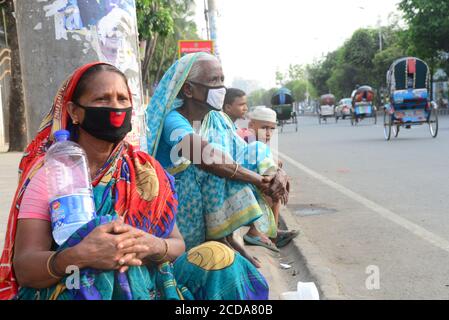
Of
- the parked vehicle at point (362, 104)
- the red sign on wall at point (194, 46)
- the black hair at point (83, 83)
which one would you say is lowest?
the parked vehicle at point (362, 104)

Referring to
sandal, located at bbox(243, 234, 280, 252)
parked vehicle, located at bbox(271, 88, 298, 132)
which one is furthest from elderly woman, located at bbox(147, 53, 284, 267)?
parked vehicle, located at bbox(271, 88, 298, 132)

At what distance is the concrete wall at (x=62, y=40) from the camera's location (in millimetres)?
3096

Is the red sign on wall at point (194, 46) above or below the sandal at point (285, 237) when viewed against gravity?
above

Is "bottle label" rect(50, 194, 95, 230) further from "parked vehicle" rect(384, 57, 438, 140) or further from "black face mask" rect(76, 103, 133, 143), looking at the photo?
"parked vehicle" rect(384, 57, 438, 140)

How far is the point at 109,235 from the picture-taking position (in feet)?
6.33

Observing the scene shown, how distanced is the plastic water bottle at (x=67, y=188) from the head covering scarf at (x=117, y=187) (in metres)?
0.08

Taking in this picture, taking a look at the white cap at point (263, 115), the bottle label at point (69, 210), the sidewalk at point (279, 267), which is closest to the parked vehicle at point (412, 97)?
the white cap at point (263, 115)

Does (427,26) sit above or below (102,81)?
above

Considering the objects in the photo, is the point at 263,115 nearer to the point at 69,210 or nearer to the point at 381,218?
the point at 381,218

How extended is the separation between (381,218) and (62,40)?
3.75 metres

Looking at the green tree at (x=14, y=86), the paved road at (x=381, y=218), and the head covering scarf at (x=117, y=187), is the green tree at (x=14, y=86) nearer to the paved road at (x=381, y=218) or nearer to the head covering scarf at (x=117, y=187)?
the paved road at (x=381, y=218)

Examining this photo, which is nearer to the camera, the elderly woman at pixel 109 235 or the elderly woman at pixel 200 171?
the elderly woman at pixel 109 235

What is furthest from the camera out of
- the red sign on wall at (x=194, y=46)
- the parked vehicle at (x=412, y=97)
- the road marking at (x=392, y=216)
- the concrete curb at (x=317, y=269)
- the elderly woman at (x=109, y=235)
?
the parked vehicle at (x=412, y=97)

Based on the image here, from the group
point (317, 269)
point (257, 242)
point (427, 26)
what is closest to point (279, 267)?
point (257, 242)
